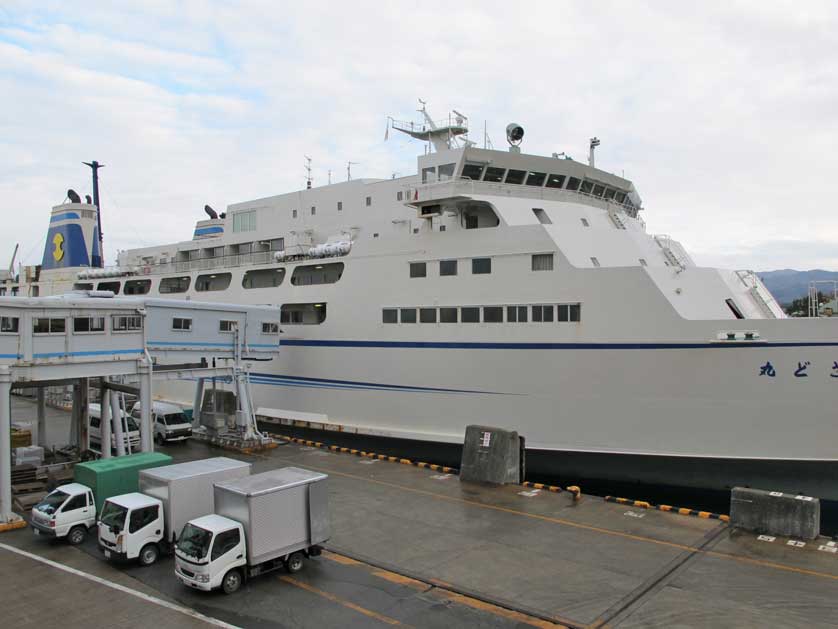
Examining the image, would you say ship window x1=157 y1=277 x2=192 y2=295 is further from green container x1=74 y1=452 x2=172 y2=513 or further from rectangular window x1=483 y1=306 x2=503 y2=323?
green container x1=74 y1=452 x2=172 y2=513

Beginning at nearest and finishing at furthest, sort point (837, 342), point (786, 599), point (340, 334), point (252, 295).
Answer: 1. point (786, 599)
2. point (837, 342)
3. point (340, 334)
4. point (252, 295)

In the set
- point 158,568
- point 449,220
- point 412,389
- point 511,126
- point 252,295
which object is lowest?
point 158,568

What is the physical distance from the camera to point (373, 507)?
1170 centimetres

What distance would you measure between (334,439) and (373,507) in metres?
6.77

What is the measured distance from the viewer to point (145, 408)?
13641mm

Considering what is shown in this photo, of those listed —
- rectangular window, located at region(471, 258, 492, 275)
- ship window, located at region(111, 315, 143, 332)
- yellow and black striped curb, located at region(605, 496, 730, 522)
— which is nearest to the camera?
yellow and black striped curb, located at region(605, 496, 730, 522)

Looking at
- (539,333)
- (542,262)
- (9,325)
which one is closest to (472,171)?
(542,262)

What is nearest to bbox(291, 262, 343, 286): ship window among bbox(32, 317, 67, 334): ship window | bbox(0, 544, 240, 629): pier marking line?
bbox(32, 317, 67, 334): ship window

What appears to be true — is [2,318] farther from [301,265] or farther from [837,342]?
[837,342]

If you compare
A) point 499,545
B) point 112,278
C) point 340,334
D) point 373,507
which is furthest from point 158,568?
point 112,278

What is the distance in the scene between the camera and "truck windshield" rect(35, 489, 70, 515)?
9.98 m

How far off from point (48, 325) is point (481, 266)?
9.85 m

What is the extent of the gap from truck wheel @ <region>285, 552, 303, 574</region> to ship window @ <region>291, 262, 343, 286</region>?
10809 mm

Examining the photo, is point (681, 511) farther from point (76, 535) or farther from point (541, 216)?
point (76, 535)
